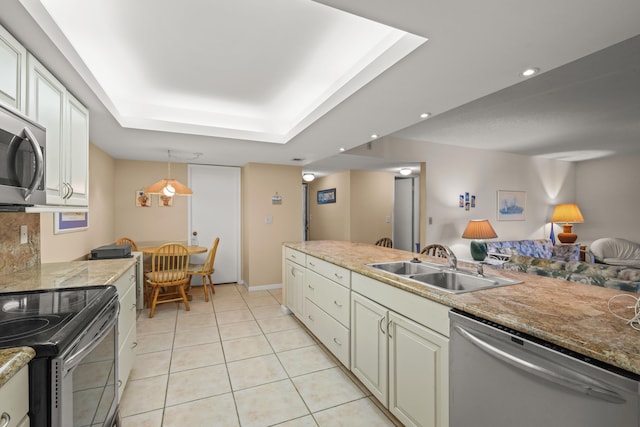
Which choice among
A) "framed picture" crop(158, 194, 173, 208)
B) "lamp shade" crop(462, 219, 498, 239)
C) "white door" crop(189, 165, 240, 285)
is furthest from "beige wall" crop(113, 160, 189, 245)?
"lamp shade" crop(462, 219, 498, 239)

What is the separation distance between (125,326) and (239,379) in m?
0.93

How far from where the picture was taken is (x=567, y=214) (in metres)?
6.14

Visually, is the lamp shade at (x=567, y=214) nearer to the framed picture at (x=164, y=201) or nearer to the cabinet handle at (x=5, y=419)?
the framed picture at (x=164, y=201)

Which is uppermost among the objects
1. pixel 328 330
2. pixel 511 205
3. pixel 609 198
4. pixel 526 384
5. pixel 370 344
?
pixel 609 198

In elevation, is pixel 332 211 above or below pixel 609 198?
below

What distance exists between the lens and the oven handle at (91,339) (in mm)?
1038

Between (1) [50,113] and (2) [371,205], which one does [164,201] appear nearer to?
(1) [50,113]

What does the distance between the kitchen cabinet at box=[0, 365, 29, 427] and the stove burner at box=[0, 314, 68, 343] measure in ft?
0.50

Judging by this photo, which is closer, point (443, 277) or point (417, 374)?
point (417, 374)

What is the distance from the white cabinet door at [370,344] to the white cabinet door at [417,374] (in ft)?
0.23

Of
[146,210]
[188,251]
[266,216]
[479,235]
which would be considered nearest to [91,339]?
[188,251]

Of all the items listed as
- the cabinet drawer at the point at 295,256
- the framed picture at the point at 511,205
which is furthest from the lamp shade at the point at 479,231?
the cabinet drawer at the point at 295,256

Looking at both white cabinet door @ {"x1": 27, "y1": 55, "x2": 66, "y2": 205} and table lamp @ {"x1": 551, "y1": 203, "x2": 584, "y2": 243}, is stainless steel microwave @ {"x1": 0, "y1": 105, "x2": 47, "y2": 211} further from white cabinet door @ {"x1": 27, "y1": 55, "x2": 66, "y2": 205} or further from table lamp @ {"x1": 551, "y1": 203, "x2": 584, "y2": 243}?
table lamp @ {"x1": 551, "y1": 203, "x2": 584, "y2": 243}

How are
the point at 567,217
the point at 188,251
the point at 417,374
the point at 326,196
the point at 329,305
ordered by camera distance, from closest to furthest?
the point at 417,374
the point at 329,305
the point at 188,251
the point at 567,217
the point at 326,196
